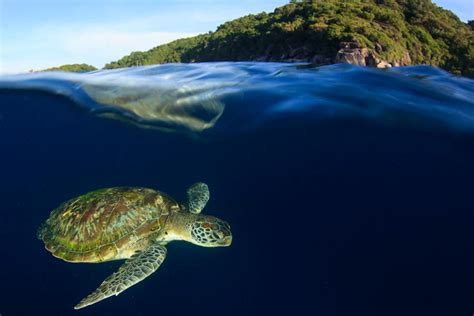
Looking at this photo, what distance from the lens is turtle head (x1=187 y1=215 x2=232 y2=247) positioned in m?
4.79

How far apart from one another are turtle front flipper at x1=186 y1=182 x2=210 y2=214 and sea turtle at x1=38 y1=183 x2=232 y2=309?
0.64 m

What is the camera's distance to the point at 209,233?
4797mm

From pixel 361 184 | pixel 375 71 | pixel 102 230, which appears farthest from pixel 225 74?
pixel 102 230

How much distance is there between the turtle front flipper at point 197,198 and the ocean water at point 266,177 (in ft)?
2.38

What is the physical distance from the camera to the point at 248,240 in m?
6.38

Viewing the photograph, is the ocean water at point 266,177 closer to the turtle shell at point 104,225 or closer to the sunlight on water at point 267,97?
the sunlight on water at point 267,97

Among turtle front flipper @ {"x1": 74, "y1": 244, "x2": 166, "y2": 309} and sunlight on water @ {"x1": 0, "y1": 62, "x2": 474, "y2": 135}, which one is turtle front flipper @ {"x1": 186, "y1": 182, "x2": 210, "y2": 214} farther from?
sunlight on water @ {"x1": 0, "y1": 62, "x2": 474, "y2": 135}

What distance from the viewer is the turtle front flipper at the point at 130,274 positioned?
397cm

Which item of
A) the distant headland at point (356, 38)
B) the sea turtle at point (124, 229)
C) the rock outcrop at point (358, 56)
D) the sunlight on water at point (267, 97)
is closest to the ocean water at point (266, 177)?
the sunlight on water at point (267, 97)

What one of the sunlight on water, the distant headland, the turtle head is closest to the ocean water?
the sunlight on water

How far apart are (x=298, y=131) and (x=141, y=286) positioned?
6.60 m

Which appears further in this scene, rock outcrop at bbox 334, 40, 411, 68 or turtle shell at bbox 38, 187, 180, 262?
rock outcrop at bbox 334, 40, 411, 68

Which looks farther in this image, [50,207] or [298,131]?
[298,131]

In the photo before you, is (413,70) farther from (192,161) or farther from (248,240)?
(248,240)
